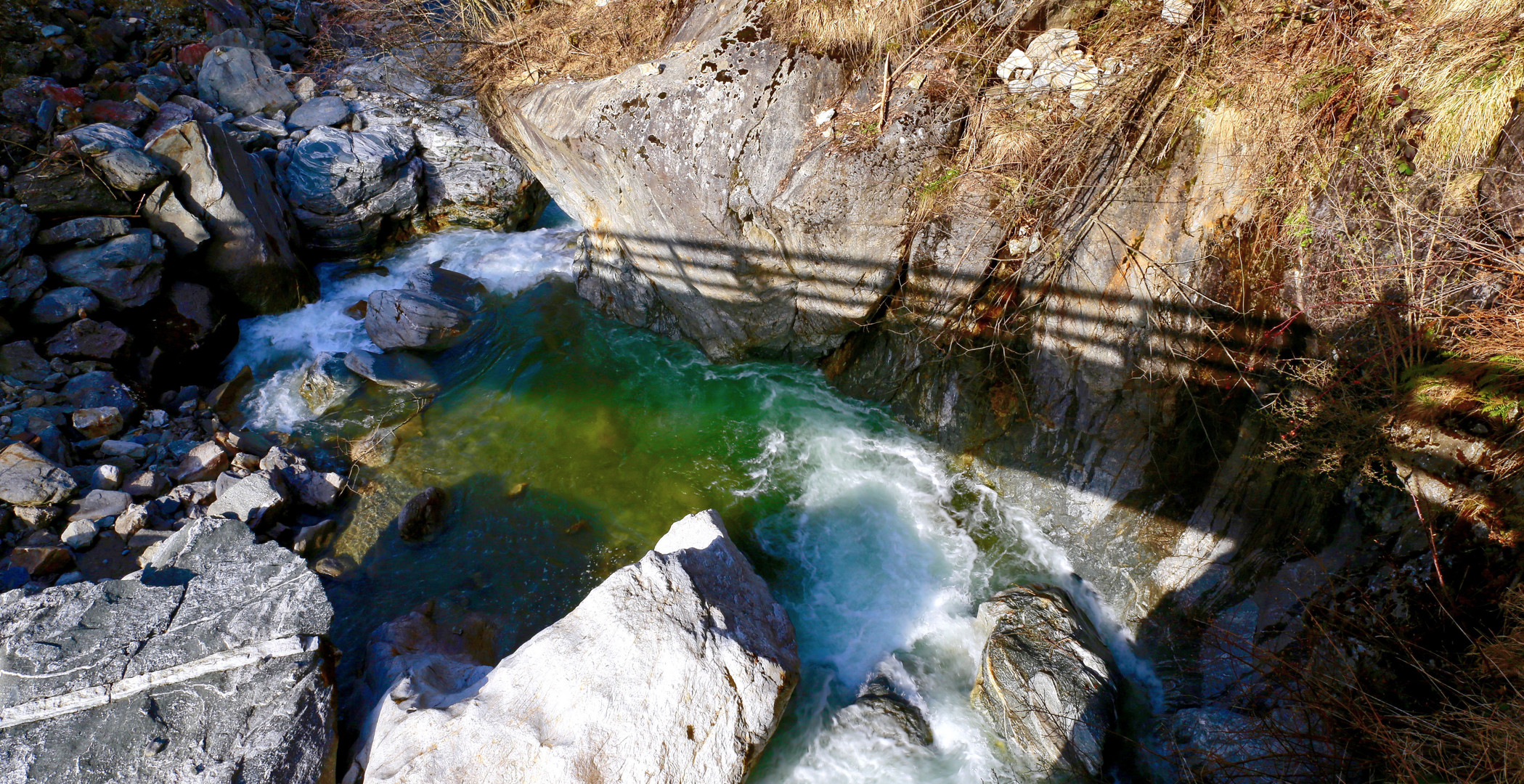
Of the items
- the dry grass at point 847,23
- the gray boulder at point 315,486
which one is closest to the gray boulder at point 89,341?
the gray boulder at point 315,486

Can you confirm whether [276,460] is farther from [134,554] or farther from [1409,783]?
[1409,783]

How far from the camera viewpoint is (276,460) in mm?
5566

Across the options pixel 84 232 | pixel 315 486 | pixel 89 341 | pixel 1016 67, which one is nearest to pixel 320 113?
pixel 84 232

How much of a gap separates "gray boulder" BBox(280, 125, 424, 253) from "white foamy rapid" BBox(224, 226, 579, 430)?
0.43 m

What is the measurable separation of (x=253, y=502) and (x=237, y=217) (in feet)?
12.2

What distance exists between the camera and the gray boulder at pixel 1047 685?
12.8 ft

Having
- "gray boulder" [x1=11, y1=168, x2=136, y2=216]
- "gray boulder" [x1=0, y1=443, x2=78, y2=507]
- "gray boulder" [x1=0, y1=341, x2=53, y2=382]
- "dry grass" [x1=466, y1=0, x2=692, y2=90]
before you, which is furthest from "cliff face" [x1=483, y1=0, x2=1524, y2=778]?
"gray boulder" [x1=0, y1=341, x2=53, y2=382]

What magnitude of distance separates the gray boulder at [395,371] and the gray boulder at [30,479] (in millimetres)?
2255

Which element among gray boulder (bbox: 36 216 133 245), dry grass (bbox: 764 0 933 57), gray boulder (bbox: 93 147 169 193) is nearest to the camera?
dry grass (bbox: 764 0 933 57)

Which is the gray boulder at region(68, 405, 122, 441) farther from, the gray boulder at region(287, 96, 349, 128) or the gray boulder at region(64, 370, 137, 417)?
the gray boulder at region(287, 96, 349, 128)

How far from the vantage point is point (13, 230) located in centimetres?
593

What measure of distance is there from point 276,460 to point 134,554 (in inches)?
43.6

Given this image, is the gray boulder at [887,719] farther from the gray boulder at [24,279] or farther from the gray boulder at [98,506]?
the gray boulder at [24,279]

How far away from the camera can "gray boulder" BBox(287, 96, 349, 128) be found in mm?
8594
